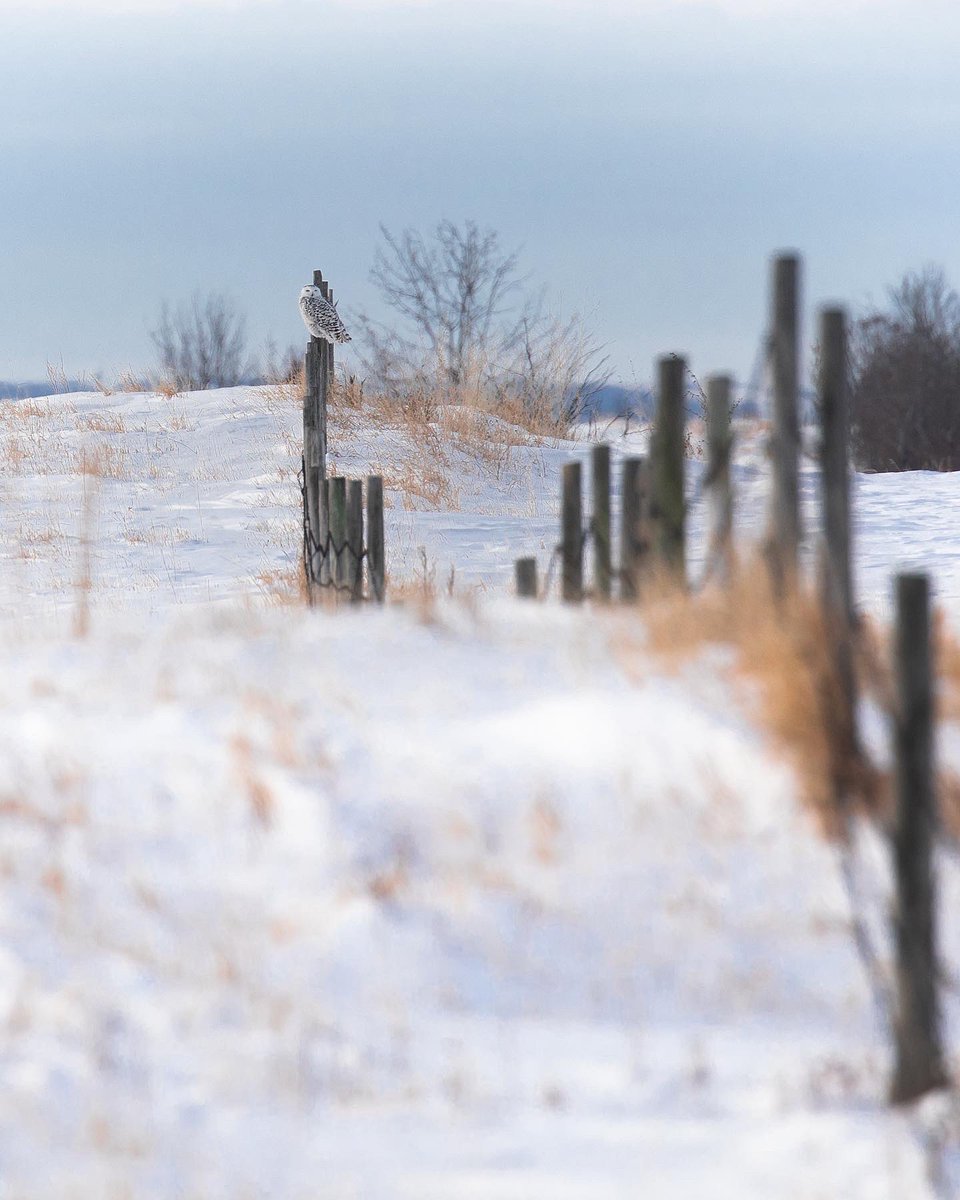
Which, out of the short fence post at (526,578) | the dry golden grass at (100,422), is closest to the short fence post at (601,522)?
the short fence post at (526,578)

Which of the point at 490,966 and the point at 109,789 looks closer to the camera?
the point at 490,966

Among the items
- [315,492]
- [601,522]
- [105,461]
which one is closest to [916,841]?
[601,522]

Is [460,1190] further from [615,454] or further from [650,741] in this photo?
[615,454]

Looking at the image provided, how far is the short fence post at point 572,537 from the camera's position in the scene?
16.5 feet

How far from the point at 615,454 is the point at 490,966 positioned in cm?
1185

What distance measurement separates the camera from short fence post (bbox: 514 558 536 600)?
204 inches

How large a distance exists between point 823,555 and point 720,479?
952mm

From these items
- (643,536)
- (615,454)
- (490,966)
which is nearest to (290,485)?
(615,454)

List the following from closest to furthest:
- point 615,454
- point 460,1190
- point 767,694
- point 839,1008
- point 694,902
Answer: point 460,1190, point 839,1008, point 694,902, point 767,694, point 615,454

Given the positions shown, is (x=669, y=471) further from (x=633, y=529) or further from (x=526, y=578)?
(x=526, y=578)

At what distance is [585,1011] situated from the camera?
2.63m

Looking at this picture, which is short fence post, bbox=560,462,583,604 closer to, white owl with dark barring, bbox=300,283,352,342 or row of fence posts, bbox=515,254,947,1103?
row of fence posts, bbox=515,254,947,1103

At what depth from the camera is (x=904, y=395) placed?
38.0 m

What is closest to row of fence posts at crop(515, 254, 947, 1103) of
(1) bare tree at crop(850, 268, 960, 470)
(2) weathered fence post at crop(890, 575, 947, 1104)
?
(2) weathered fence post at crop(890, 575, 947, 1104)
